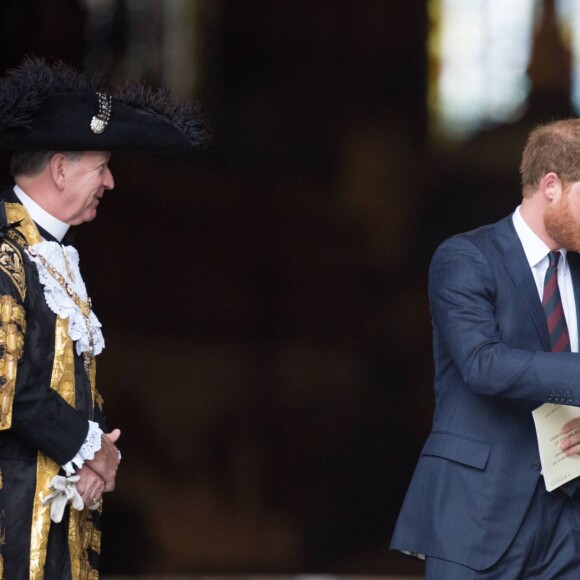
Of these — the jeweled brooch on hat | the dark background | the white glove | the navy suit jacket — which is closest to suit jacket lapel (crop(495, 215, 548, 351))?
the navy suit jacket

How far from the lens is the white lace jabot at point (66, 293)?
3.02m

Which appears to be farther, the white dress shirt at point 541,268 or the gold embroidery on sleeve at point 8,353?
the white dress shirt at point 541,268

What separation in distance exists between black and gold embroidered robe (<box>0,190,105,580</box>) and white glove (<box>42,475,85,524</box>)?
16 millimetres

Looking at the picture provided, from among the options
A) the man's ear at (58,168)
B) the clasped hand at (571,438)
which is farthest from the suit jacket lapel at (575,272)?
the man's ear at (58,168)

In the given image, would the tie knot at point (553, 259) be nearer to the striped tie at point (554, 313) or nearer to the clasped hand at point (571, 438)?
the striped tie at point (554, 313)

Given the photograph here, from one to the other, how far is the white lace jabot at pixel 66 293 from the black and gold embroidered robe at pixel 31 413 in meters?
0.02

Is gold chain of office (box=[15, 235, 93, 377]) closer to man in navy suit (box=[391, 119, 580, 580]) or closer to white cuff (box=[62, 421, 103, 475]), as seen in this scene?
white cuff (box=[62, 421, 103, 475])

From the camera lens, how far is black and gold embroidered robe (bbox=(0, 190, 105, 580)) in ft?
9.41

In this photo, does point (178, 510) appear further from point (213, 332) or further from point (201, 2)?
point (201, 2)

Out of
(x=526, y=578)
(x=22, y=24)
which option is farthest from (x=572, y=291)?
(x=22, y=24)

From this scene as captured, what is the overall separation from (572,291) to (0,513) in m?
1.48

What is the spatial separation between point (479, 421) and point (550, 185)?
60 cm

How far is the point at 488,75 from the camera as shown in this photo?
620 cm

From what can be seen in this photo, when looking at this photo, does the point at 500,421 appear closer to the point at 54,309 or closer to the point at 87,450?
the point at 87,450
